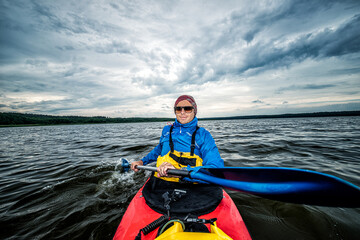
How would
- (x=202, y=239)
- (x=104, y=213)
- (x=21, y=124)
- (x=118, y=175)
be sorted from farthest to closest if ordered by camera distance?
(x=21, y=124) < (x=118, y=175) < (x=104, y=213) < (x=202, y=239)

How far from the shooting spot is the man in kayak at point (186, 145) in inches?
108

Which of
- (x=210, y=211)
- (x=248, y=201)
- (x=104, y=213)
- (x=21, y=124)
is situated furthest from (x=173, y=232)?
(x=21, y=124)

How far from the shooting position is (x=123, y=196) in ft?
13.6

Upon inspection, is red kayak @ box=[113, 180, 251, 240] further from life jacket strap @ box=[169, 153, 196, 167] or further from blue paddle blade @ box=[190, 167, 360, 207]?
life jacket strap @ box=[169, 153, 196, 167]

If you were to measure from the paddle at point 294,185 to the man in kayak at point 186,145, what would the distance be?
524mm

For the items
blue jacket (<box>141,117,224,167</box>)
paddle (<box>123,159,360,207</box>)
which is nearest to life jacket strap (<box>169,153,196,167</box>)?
blue jacket (<box>141,117,224,167</box>)

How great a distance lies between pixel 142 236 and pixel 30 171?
8.05 meters

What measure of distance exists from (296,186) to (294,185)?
0.08 feet

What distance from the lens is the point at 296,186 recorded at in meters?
1.68

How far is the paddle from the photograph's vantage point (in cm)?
146

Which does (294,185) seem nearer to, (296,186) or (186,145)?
(296,186)

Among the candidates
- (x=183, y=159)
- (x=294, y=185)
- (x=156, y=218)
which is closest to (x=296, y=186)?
(x=294, y=185)

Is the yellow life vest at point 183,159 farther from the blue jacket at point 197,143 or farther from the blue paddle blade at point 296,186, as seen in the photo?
the blue paddle blade at point 296,186

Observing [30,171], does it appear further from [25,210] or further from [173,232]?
[173,232]
